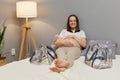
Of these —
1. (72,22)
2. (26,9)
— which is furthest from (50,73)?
(26,9)

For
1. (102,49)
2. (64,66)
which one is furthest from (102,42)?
(64,66)

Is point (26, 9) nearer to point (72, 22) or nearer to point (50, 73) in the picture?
point (72, 22)

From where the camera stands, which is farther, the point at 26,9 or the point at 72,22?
the point at 26,9

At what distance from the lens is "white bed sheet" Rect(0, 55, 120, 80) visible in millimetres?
1797

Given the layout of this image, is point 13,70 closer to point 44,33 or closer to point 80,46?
point 80,46

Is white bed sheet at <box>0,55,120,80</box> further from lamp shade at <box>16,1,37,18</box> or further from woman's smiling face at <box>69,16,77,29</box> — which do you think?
lamp shade at <box>16,1,37,18</box>

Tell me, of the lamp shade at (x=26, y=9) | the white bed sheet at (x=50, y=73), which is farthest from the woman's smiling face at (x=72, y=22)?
the white bed sheet at (x=50, y=73)

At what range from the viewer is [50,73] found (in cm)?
186

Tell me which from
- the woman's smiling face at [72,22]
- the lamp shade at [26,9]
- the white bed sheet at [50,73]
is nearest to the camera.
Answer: the white bed sheet at [50,73]

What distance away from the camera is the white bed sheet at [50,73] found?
1.80m

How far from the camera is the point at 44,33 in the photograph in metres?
3.77

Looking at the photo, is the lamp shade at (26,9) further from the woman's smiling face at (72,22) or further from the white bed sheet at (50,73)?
the white bed sheet at (50,73)

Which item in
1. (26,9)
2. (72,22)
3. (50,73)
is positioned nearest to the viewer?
(50,73)

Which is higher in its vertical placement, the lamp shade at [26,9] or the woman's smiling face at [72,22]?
the lamp shade at [26,9]
